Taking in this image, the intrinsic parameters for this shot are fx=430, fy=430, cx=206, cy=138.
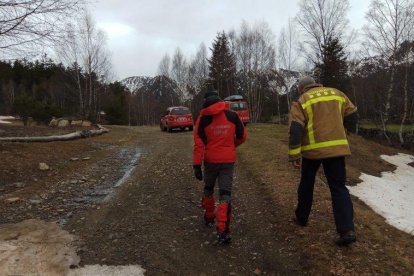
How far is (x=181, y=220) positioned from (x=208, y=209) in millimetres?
648

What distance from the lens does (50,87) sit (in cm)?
6106

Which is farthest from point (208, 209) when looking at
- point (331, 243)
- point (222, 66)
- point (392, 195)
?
point (222, 66)

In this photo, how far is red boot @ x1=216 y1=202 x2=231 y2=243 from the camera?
5543 mm

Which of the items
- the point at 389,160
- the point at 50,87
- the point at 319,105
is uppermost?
the point at 50,87

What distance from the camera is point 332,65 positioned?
38.0m

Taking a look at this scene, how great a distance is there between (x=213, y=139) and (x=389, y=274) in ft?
8.71

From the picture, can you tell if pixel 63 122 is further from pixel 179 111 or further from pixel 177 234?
pixel 177 234

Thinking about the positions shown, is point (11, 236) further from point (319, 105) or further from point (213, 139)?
point (319, 105)

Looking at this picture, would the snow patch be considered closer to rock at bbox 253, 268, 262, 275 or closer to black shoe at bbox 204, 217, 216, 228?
rock at bbox 253, 268, 262, 275

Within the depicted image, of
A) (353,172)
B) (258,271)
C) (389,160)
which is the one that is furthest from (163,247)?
(389,160)

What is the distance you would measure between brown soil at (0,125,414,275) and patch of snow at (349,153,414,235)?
7.88ft

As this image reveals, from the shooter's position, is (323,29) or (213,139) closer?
(213,139)

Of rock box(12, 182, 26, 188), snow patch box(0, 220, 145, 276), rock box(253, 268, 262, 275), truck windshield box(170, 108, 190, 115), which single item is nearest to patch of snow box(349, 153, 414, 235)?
rock box(253, 268, 262, 275)

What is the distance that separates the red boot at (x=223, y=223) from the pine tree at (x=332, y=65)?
33.9 m
